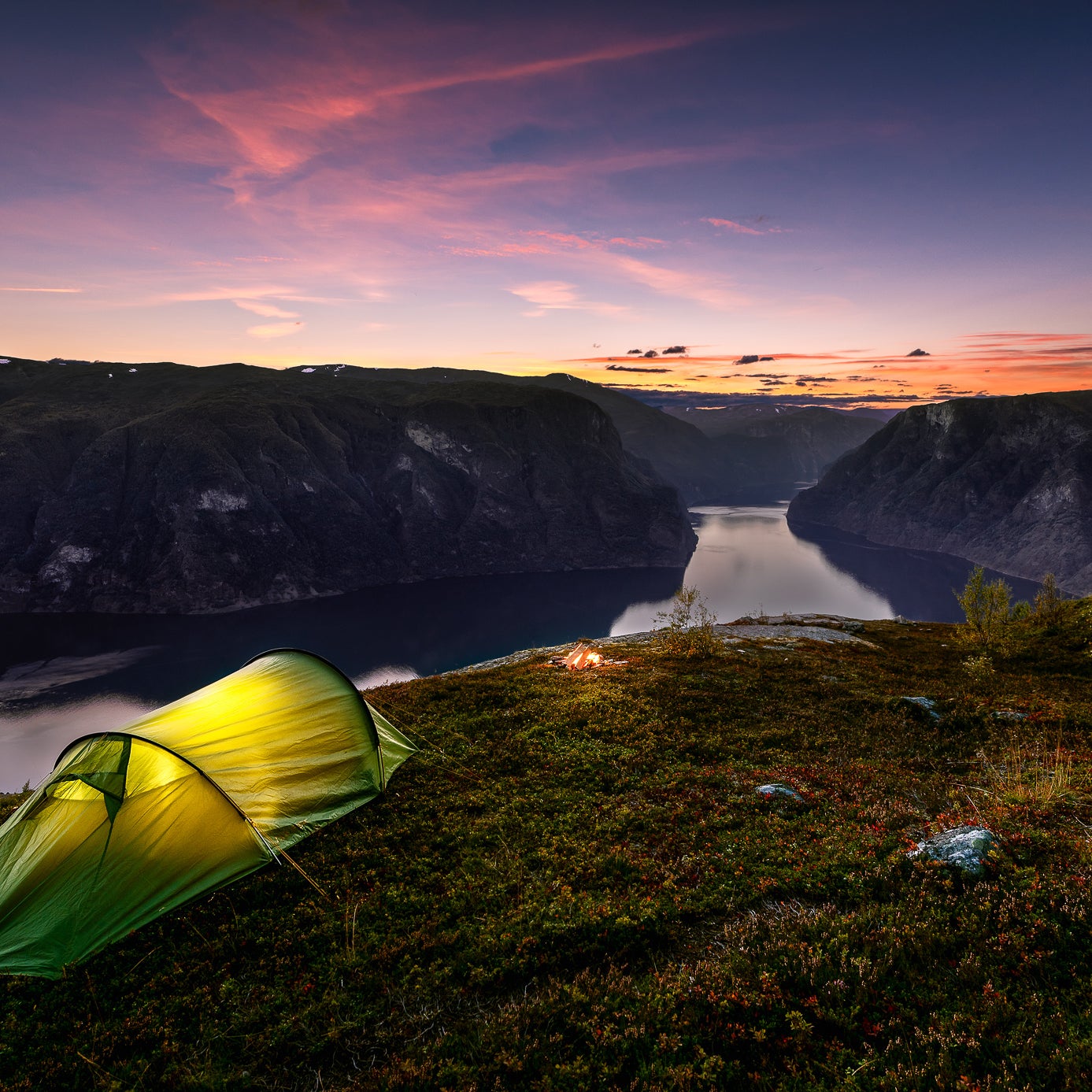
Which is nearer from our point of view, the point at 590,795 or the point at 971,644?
the point at 590,795

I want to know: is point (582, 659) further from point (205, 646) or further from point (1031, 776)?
point (205, 646)

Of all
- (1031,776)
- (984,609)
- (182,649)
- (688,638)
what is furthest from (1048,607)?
(182,649)

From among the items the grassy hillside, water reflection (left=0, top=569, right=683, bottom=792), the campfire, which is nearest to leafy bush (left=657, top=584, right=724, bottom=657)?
the campfire

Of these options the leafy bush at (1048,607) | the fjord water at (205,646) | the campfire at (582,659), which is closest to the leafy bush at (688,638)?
the campfire at (582,659)

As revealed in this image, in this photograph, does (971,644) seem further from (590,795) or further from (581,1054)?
(581,1054)

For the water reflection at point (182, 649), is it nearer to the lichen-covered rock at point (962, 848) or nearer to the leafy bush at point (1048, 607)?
the leafy bush at point (1048, 607)

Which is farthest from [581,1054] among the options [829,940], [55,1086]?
[55,1086]
